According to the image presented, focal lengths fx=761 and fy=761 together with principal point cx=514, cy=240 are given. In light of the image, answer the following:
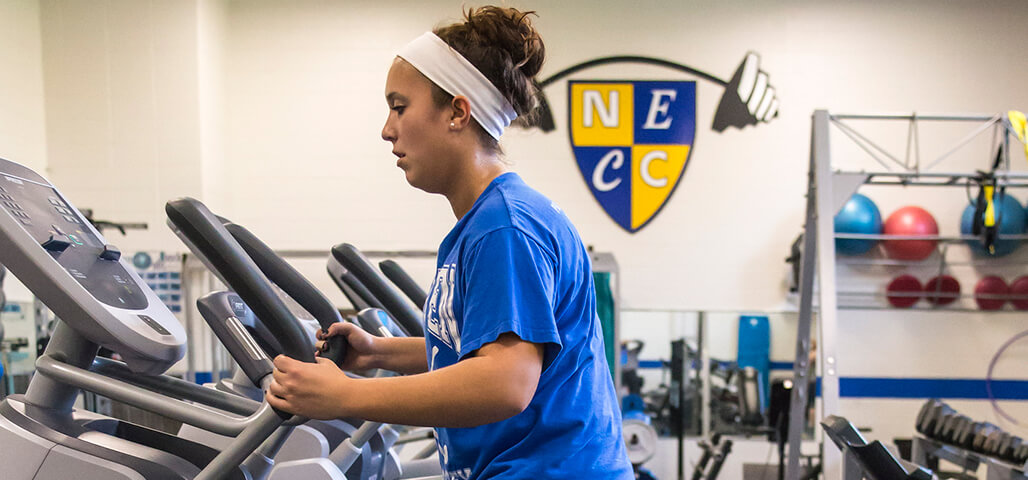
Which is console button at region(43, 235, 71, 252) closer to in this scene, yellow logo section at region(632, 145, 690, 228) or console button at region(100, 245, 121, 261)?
console button at region(100, 245, 121, 261)

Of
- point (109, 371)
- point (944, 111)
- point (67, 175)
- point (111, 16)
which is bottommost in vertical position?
point (109, 371)

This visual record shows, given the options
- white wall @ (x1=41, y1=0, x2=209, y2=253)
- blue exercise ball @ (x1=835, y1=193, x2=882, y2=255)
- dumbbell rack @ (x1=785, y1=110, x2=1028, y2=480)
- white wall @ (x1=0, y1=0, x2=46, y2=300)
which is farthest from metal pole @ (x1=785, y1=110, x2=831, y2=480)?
white wall @ (x1=0, y1=0, x2=46, y2=300)

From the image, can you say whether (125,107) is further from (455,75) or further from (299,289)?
(455,75)

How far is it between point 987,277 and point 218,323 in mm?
5492

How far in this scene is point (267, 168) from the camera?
5.42 meters

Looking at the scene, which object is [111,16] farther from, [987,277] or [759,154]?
[987,277]

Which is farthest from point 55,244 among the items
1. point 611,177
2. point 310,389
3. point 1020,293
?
point 1020,293

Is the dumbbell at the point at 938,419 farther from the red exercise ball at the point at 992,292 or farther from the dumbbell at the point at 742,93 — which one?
the dumbbell at the point at 742,93

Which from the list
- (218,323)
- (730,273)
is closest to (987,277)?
(730,273)

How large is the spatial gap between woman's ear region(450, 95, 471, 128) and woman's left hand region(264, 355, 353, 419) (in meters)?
0.36

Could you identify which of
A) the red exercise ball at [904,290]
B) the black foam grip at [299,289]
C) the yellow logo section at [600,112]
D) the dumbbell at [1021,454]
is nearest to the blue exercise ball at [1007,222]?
the red exercise ball at [904,290]

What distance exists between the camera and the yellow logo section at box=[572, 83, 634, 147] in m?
5.39

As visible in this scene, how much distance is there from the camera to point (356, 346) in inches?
51.6

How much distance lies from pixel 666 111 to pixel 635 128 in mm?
264
